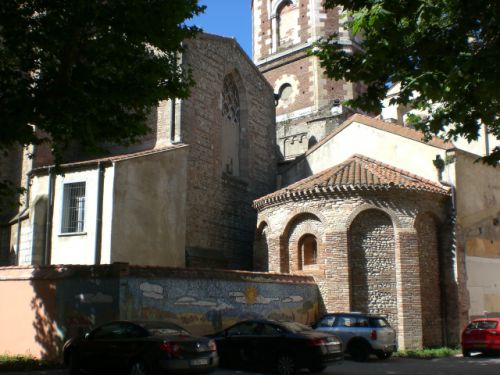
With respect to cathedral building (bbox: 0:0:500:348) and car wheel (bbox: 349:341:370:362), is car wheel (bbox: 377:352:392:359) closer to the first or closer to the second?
car wheel (bbox: 349:341:370:362)

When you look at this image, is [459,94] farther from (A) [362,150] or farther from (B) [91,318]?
(A) [362,150]

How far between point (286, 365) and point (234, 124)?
15685 millimetres


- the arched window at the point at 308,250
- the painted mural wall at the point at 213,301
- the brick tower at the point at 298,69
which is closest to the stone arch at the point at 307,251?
the arched window at the point at 308,250

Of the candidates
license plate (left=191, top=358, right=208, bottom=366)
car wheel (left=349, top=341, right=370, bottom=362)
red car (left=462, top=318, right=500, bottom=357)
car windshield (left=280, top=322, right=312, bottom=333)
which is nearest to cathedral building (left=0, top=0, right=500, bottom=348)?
red car (left=462, top=318, right=500, bottom=357)

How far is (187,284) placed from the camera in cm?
1616

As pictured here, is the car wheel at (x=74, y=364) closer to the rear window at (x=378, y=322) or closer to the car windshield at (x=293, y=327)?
the car windshield at (x=293, y=327)

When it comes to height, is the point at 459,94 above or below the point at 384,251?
above

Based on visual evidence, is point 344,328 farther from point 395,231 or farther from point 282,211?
point 282,211

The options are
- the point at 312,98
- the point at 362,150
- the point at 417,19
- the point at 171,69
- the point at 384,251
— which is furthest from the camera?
the point at 312,98

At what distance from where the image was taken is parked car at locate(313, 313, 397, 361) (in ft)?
54.0

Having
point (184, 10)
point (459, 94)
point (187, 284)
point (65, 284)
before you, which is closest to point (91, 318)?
point (65, 284)

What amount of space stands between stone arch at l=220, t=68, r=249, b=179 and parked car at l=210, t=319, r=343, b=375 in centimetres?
1259

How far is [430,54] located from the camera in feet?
32.5

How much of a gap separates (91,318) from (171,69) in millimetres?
6595
